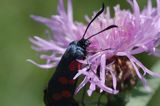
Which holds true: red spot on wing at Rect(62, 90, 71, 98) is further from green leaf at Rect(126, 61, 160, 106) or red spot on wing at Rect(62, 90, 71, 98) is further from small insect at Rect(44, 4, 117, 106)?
green leaf at Rect(126, 61, 160, 106)

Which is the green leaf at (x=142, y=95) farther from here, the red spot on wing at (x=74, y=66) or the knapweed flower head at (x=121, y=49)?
the red spot on wing at (x=74, y=66)

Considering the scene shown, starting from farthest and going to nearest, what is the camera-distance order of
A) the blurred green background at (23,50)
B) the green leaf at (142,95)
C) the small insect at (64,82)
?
the blurred green background at (23,50) < the green leaf at (142,95) < the small insect at (64,82)

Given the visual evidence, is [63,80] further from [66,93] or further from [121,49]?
[121,49]

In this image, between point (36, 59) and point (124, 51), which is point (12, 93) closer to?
point (36, 59)

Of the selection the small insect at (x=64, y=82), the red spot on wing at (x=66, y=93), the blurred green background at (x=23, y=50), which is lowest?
the red spot on wing at (x=66, y=93)

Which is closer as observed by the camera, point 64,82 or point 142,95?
point 64,82

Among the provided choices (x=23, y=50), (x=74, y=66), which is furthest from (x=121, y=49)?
(x=23, y=50)

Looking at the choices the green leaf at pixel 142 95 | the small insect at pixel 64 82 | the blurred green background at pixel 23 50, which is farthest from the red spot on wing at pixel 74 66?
the blurred green background at pixel 23 50

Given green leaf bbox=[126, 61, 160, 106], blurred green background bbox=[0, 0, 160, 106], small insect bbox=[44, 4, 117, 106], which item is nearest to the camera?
small insect bbox=[44, 4, 117, 106]

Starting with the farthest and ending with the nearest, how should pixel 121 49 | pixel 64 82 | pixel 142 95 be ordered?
pixel 142 95 → pixel 121 49 → pixel 64 82

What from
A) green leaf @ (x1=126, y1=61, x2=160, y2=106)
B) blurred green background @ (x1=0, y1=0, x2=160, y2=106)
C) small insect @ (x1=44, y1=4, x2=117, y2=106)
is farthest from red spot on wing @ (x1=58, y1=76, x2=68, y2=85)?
blurred green background @ (x1=0, y1=0, x2=160, y2=106)
